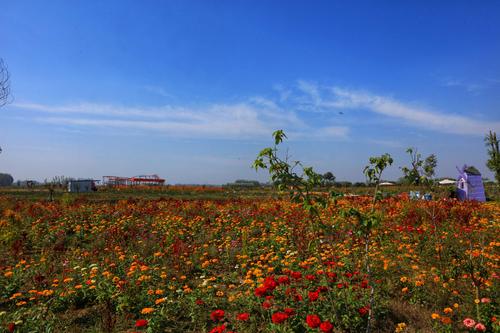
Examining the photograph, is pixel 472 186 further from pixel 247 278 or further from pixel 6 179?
pixel 6 179

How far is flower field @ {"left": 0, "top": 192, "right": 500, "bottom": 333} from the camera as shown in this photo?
3.53m

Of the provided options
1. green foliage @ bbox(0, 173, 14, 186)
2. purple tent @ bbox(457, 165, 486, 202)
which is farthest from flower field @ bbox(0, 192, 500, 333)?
green foliage @ bbox(0, 173, 14, 186)

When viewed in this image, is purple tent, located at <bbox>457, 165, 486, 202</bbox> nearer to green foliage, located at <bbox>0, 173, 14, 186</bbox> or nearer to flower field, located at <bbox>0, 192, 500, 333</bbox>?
flower field, located at <bbox>0, 192, 500, 333</bbox>

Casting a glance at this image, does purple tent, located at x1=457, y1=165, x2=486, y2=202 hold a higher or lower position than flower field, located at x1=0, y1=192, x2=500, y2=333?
higher

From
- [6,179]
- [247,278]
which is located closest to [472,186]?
[247,278]

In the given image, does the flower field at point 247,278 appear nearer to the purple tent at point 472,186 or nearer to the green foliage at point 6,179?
the purple tent at point 472,186

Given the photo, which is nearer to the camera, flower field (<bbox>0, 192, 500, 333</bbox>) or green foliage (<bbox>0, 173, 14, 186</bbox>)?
flower field (<bbox>0, 192, 500, 333</bbox>)

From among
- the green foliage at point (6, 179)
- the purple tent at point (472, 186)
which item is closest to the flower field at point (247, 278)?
the purple tent at point (472, 186)

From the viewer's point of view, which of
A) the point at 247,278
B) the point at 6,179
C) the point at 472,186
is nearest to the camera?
the point at 247,278

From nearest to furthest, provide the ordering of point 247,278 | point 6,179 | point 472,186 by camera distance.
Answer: point 247,278 → point 472,186 → point 6,179

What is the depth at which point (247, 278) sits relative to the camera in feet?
15.0

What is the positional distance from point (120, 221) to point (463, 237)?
8.04 m

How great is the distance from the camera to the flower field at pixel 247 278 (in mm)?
3531

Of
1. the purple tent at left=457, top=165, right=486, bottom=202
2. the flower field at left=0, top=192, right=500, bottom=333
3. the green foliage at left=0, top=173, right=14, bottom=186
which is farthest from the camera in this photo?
the green foliage at left=0, top=173, right=14, bottom=186
